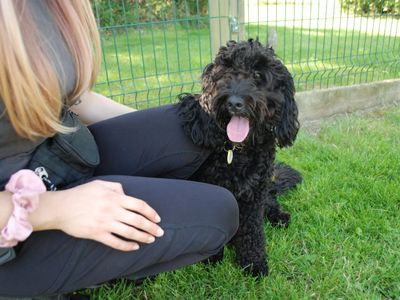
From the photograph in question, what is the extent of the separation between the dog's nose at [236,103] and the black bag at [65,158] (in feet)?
2.04

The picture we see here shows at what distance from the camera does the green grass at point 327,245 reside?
2.04 meters

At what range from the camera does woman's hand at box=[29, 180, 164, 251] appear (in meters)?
1.26

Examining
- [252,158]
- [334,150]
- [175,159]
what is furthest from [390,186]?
[175,159]

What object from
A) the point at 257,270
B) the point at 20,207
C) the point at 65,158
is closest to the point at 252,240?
the point at 257,270

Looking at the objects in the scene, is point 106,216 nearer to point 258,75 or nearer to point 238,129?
point 238,129

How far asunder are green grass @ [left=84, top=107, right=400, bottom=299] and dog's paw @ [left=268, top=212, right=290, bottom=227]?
4 centimetres

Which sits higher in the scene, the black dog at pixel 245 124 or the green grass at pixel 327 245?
the black dog at pixel 245 124

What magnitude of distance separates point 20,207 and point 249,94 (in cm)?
108

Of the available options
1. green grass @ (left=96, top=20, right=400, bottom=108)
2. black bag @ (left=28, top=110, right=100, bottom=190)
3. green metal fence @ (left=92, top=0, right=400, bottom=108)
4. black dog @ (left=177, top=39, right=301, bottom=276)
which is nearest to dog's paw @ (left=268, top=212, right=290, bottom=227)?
black dog @ (left=177, top=39, right=301, bottom=276)

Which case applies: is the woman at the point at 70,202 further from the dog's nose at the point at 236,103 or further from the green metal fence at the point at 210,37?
the green metal fence at the point at 210,37

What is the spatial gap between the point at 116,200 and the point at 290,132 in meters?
1.05

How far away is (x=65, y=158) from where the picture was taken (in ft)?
5.11

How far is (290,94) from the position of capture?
6.69ft

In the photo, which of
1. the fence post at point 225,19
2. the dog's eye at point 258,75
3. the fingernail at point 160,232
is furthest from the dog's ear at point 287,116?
the fence post at point 225,19
